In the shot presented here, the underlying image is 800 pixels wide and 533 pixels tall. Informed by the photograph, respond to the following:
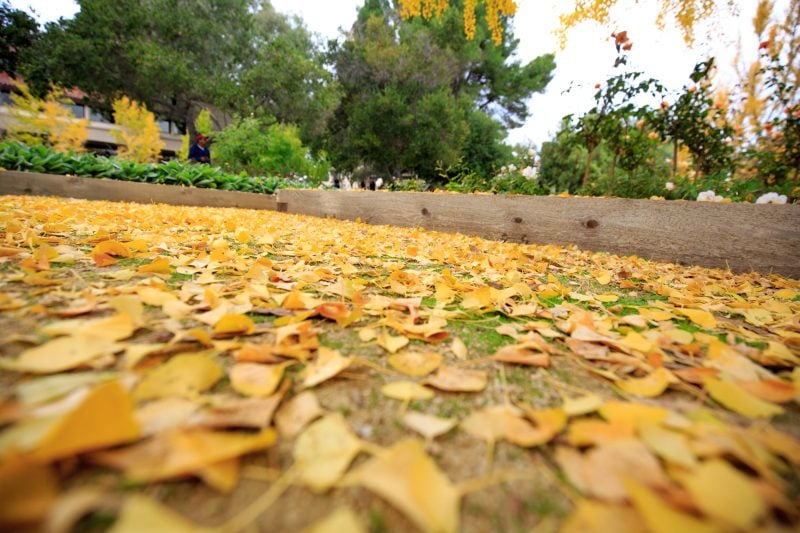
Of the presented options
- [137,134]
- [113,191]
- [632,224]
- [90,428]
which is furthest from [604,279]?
[137,134]

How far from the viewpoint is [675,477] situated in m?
0.40

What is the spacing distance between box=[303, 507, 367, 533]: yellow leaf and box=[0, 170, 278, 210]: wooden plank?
595cm

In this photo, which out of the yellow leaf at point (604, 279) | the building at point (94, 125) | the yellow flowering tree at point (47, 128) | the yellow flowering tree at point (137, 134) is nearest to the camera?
the yellow leaf at point (604, 279)

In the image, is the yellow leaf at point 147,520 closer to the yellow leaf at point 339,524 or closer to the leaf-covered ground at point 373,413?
the leaf-covered ground at point 373,413

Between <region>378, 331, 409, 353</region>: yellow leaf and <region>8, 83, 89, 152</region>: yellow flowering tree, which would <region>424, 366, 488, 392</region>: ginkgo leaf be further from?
<region>8, 83, 89, 152</region>: yellow flowering tree

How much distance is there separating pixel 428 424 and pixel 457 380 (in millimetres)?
143

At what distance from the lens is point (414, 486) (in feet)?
1.19

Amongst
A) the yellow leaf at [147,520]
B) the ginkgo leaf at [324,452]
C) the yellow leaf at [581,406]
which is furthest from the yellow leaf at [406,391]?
the yellow leaf at [147,520]

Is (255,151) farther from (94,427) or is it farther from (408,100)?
(94,427)

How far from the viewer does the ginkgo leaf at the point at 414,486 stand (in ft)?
1.12

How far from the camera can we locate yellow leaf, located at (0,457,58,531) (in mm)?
284

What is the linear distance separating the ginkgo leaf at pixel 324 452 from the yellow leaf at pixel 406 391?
113mm

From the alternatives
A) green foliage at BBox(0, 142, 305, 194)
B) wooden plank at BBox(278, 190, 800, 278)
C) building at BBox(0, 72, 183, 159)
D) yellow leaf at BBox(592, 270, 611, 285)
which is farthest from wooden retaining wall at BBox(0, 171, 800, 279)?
building at BBox(0, 72, 183, 159)

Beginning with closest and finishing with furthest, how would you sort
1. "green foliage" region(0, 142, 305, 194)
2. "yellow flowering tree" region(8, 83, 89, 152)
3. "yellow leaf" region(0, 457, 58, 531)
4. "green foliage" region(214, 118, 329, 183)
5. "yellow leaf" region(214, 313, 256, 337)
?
"yellow leaf" region(0, 457, 58, 531) → "yellow leaf" region(214, 313, 256, 337) → "green foliage" region(0, 142, 305, 194) → "green foliage" region(214, 118, 329, 183) → "yellow flowering tree" region(8, 83, 89, 152)
